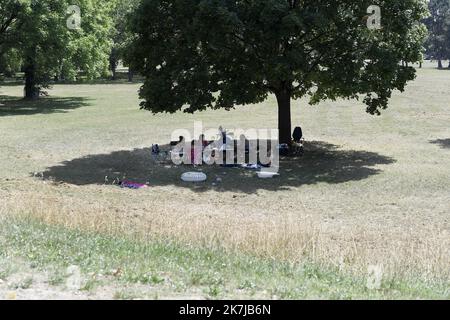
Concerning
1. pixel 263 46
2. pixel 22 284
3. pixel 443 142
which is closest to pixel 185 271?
pixel 22 284

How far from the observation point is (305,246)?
38.1 ft

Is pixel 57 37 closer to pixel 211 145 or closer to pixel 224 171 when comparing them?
pixel 211 145

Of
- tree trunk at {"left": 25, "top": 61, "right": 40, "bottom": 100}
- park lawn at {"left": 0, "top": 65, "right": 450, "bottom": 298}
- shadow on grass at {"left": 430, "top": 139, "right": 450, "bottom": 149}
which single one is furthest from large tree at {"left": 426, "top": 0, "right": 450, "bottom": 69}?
park lawn at {"left": 0, "top": 65, "right": 450, "bottom": 298}

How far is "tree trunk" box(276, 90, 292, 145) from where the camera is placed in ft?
84.3

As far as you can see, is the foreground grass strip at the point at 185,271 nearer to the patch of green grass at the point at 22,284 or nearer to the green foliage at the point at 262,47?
the patch of green grass at the point at 22,284

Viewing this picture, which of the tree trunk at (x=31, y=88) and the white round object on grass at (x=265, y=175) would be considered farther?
the tree trunk at (x=31, y=88)

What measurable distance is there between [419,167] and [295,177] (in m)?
5.37

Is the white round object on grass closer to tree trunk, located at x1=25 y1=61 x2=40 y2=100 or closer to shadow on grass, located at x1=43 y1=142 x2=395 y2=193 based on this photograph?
shadow on grass, located at x1=43 y1=142 x2=395 y2=193

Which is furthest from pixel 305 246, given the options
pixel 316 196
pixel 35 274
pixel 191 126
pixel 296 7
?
pixel 191 126

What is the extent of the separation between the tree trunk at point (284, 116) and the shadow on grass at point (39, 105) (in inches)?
929

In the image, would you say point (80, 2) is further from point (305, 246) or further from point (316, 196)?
point (305, 246)

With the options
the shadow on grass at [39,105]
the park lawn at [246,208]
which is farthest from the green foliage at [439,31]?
the park lawn at [246,208]

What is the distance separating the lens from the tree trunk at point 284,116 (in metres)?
25.7

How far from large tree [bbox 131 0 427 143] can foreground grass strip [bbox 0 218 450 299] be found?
42.6 ft
